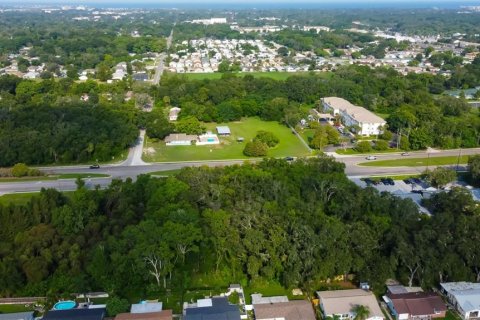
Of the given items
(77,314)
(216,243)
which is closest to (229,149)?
(216,243)

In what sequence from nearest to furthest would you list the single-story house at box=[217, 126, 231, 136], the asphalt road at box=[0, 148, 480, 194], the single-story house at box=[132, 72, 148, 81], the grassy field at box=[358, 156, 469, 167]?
the asphalt road at box=[0, 148, 480, 194], the grassy field at box=[358, 156, 469, 167], the single-story house at box=[217, 126, 231, 136], the single-story house at box=[132, 72, 148, 81]

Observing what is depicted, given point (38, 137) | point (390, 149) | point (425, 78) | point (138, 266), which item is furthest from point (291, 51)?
point (138, 266)

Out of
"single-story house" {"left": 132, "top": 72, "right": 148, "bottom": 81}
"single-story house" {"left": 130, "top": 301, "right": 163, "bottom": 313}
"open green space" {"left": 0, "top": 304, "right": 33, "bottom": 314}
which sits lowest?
"single-story house" {"left": 132, "top": 72, "right": 148, "bottom": 81}

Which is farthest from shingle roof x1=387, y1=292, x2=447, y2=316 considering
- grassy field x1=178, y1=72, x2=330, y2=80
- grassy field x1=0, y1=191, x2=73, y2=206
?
grassy field x1=178, y1=72, x2=330, y2=80

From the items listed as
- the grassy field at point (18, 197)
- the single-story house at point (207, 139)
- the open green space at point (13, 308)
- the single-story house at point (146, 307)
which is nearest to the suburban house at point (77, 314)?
the single-story house at point (146, 307)

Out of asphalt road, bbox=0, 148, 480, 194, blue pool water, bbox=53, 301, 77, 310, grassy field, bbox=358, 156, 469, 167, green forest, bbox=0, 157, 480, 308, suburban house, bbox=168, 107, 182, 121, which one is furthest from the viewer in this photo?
suburban house, bbox=168, 107, 182, 121

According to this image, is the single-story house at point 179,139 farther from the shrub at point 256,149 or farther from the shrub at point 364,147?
the shrub at point 364,147

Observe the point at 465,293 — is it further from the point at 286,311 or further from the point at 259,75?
the point at 259,75

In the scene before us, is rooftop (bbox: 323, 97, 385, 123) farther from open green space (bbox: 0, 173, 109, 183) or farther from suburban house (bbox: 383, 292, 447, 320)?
suburban house (bbox: 383, 292, 447, 320)

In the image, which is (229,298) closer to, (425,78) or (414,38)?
(425,78)
